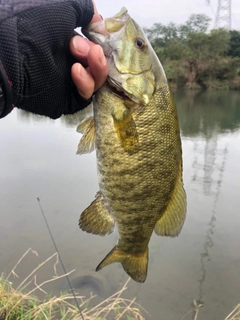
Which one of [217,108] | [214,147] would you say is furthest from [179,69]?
[214,147]

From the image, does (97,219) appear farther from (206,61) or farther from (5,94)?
(206,61)

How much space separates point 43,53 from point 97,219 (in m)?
0.92

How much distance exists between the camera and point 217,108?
907 inches

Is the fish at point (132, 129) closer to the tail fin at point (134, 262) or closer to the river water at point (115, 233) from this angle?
the tail fin at point (134, 262)

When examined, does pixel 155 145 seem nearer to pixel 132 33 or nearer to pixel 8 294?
pixel 132 33

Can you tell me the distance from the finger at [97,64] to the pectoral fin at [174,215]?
660 millimetres

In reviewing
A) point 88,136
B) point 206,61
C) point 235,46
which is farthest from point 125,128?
point 235,46

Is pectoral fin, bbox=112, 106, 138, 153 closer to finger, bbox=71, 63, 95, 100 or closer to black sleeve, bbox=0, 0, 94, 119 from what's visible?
finger, bbox=71, 63, 95, 100

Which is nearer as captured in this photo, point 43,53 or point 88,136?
point 43,53

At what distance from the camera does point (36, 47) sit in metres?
1.47

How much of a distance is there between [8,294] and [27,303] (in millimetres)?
279

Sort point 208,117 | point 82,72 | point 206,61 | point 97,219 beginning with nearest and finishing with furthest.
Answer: point 82,72 < point 97,219 < point 208,117 < point 206,61

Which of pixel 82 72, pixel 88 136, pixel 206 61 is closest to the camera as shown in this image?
pixel 82 72

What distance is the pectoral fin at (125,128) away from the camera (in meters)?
1.64
